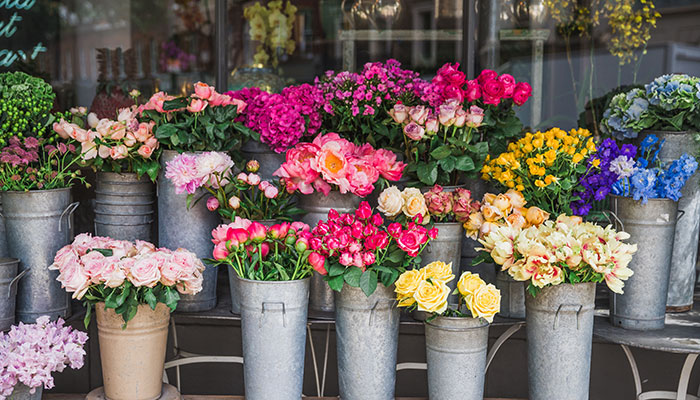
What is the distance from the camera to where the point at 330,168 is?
1.59 metres

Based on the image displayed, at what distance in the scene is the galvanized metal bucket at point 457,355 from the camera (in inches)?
55.8

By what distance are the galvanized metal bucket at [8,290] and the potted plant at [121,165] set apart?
10.0 inches

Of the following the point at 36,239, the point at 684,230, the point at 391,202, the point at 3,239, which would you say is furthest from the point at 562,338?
the point at 3,239

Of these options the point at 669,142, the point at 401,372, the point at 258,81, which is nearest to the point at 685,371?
the point at 669,142

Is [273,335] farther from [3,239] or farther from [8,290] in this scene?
[3,239]

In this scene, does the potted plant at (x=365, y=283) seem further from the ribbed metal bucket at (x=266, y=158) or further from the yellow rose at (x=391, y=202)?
the ribbed metal bucket at (x=266, y=158)

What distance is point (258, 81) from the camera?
321cm

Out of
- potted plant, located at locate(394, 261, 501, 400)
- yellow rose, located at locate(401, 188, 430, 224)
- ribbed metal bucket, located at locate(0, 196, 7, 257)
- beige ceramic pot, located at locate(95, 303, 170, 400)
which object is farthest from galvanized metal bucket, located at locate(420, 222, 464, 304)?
ribbed metal bucket, located at locate(0, 196, 7, 257)

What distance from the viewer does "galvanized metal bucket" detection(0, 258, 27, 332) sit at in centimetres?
163

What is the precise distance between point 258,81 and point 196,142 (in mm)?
1477

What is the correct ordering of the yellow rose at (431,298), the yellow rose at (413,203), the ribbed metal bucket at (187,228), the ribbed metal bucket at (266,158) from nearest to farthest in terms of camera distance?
the yellow rose at (431,298) < the yellow rose at (413,203) < the ribbed metal bucket at (187,228) < the ribbed metal bucket at (266,158)

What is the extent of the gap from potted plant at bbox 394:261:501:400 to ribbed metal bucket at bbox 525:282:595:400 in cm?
14

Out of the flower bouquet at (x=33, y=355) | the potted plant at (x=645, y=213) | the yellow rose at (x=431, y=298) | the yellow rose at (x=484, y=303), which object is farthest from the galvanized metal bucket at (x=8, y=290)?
the potted plant at (x=645, y=213)

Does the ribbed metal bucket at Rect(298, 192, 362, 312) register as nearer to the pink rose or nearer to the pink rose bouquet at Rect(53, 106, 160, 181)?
the pink rose
